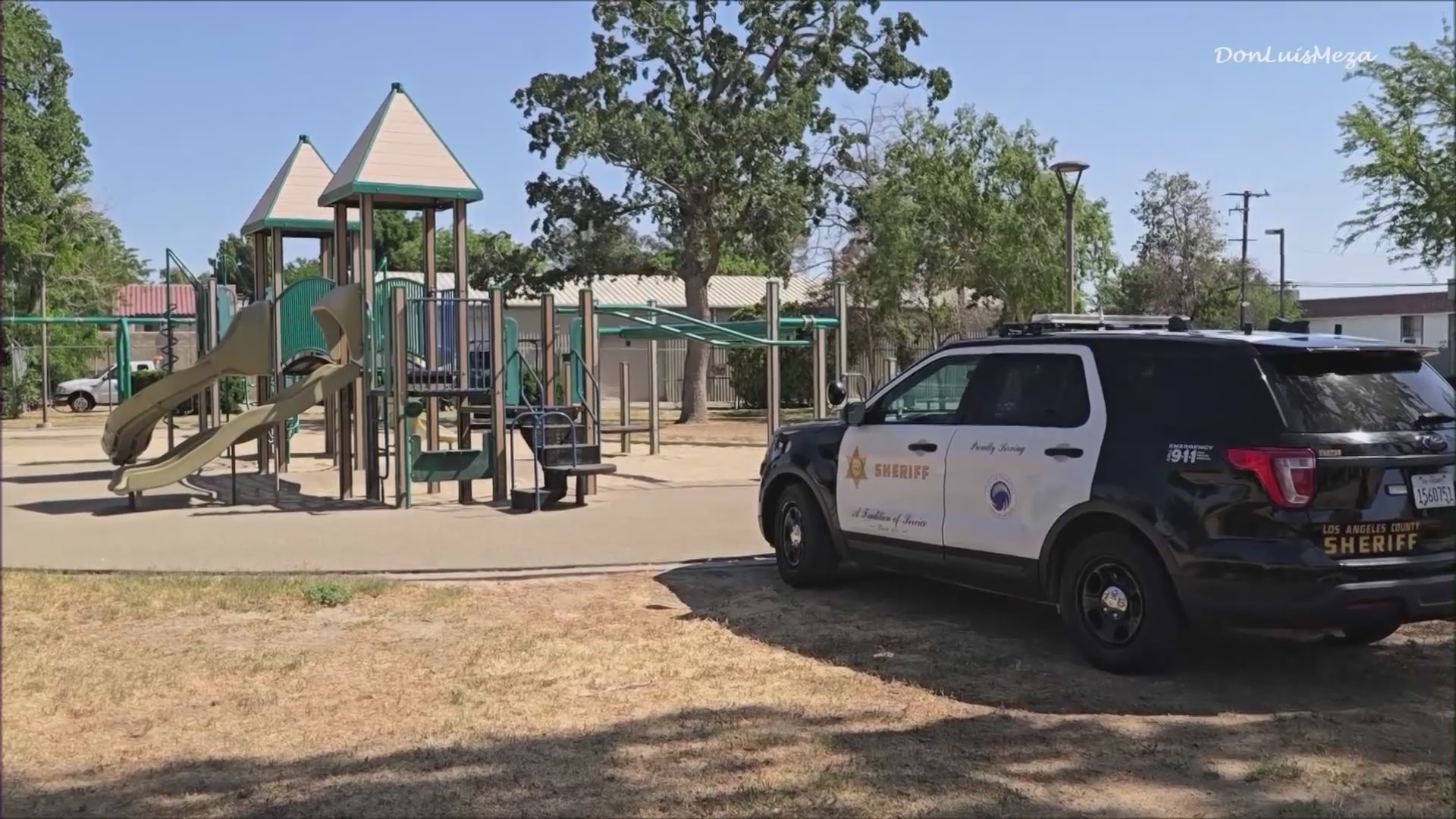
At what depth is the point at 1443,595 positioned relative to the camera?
6.11 meters

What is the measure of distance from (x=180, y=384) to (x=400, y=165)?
359 cm

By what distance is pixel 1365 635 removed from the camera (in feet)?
23.4

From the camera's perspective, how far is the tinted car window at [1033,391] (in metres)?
7.05

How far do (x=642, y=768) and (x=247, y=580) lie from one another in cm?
513

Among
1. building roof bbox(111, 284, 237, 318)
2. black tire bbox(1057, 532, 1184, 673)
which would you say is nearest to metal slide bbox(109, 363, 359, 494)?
black tire bbox(1057, 532, 1184, 673)

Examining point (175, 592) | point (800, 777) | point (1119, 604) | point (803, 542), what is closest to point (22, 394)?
point (175, 592)

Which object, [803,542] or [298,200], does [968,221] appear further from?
[803,542]

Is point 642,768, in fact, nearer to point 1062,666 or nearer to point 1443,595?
point 1062,666

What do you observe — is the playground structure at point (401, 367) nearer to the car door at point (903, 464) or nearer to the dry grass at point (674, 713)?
the dry grass at point (674, 713)

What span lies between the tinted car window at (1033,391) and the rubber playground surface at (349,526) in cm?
371

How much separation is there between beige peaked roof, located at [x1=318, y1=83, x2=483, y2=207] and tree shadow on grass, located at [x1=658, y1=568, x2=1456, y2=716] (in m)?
8.10

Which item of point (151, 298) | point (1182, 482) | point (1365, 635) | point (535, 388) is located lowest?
point (1365, 635)

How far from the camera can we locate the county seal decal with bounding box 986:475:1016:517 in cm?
721

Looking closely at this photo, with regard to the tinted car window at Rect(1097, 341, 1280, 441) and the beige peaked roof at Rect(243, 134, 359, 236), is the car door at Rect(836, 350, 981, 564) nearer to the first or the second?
the tinted car window at Rect(1097, 341, 1280, 441)
